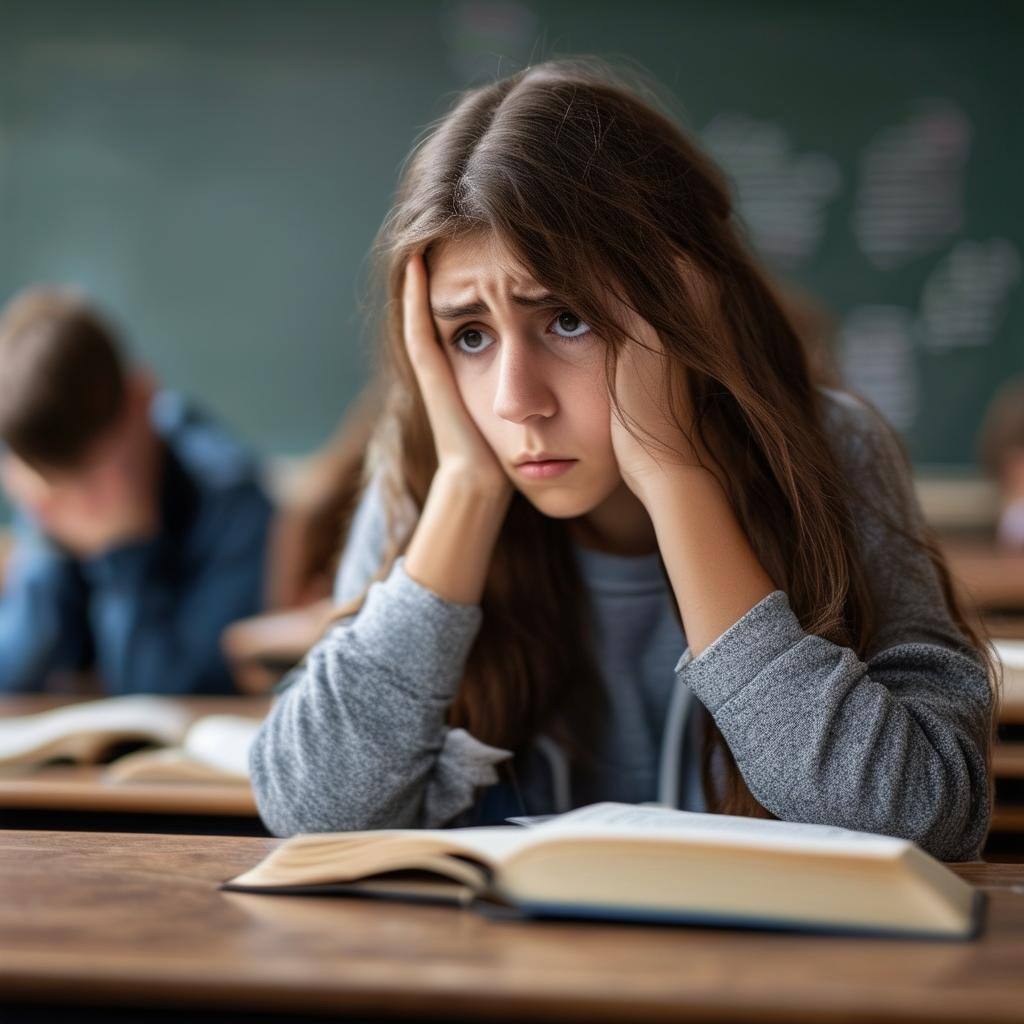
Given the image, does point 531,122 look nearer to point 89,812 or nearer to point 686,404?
point 686,404

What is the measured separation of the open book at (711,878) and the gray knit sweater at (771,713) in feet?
0.59

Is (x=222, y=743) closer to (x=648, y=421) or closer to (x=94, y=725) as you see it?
(x=94, y=725)

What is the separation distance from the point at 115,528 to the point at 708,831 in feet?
6.07

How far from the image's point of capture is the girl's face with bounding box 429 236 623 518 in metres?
1.01

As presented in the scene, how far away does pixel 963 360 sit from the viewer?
3.85 meters

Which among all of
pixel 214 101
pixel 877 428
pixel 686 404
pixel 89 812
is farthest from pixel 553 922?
pixel 214 101

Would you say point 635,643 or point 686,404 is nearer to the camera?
point 686,404

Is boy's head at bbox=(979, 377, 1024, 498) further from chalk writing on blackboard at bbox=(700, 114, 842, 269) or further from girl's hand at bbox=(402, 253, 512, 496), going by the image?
girl's hand at bbox=(402, 253, 512, 496)

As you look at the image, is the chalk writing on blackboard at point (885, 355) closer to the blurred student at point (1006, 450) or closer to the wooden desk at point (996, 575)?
the blurred student at point (1006, 450)

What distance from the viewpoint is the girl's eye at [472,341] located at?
3.57 ft

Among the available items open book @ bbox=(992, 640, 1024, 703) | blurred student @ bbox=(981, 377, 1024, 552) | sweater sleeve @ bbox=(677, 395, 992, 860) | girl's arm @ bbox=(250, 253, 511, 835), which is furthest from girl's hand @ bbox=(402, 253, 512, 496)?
blurred student @ bbox=(981, 377, 1024, 552)

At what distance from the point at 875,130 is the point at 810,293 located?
1.69 feet

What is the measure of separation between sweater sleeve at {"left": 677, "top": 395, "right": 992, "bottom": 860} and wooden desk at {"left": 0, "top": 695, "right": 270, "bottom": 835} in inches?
21.7

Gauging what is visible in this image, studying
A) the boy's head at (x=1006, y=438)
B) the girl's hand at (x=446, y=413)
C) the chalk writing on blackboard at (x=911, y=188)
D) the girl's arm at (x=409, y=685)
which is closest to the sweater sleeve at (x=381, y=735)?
the girl's arm at (x=409, y=685)
